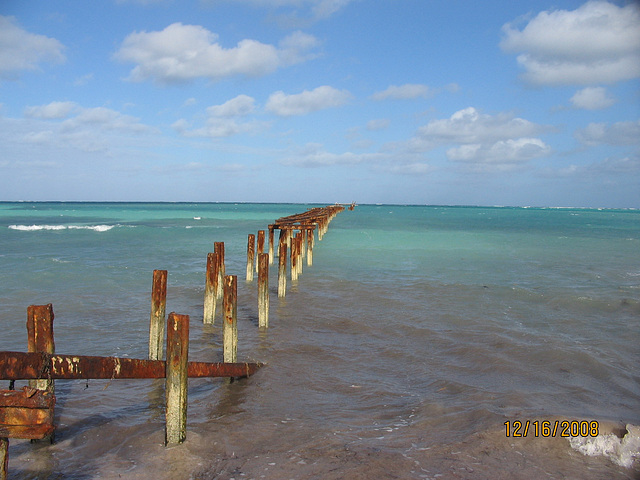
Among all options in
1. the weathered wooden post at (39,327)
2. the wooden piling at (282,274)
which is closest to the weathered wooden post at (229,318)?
the weathered wooden post at (39,327)

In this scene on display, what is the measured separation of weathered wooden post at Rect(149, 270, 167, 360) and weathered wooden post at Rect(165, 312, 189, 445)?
2.60 metres

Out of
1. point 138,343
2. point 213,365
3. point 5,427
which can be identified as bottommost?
point 138,343

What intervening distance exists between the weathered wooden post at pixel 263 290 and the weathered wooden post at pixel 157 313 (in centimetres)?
299

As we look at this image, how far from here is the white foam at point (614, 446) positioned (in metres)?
5.18

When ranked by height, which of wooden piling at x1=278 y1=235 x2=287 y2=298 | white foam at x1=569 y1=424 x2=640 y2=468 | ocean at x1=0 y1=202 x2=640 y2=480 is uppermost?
wooden piling at x1=278 y1=235 x2=287 y2=298

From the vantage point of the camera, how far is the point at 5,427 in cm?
359

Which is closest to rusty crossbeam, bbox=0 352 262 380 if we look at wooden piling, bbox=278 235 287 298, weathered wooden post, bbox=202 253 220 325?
weathered wooden post, bbox=202 253 220 325

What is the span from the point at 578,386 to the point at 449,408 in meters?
2.48

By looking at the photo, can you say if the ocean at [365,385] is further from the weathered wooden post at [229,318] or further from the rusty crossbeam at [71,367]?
the rusty crossbeam at [71,367]

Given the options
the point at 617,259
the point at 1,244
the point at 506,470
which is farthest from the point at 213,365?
the point at 1,244

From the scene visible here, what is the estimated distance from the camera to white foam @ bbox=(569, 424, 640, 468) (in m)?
5.18

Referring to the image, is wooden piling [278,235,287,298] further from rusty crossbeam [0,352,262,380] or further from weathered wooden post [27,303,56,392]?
weathered wooden post [27,303,56,392]

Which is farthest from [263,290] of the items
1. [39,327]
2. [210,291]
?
[39,327]

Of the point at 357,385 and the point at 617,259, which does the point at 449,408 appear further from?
the point at 617,259
